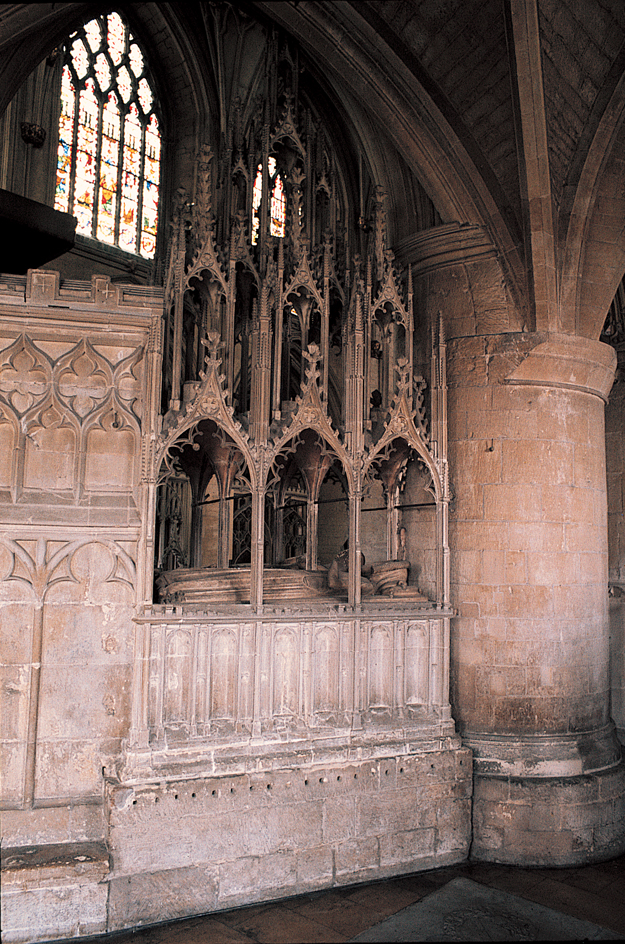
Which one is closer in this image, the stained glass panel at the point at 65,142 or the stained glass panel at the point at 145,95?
the stained glass panel at the point at 65,142

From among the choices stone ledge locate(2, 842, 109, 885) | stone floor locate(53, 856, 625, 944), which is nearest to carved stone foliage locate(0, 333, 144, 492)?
stone ledge locate(2, 842, 109, 885)

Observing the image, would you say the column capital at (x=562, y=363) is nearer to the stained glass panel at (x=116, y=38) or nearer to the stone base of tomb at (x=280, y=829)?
the stone base of tomb at (x=280, y=829)

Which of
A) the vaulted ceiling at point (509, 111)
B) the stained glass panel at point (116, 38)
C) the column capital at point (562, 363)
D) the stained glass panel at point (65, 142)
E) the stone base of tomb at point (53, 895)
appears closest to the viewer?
the stone base of tomb at point (53, 895)

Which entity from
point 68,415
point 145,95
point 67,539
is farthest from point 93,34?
point 67,539

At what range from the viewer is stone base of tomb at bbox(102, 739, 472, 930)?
4719 mm

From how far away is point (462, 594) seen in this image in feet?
20.4

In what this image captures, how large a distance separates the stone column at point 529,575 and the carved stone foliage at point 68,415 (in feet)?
9.25

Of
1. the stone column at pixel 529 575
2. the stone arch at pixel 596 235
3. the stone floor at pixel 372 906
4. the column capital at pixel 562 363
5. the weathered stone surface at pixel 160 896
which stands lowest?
the stone floor at pixel 372 906

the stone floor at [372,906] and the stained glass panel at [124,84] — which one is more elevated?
the stained glass panel at [124,84]

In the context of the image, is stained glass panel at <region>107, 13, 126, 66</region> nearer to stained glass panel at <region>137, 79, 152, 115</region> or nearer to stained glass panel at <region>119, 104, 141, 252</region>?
stained glass panel at <region>137, 79, 152, 115</region>

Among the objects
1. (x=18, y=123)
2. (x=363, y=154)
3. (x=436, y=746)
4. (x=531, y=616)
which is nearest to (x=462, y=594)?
(x=531, y=616)

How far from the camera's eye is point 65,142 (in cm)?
1206

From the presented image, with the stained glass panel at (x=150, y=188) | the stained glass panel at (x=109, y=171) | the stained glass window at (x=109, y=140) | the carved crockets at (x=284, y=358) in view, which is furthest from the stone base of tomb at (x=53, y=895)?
the stained glass panel at (x=150, y=188)

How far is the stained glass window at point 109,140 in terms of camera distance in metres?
12.1
